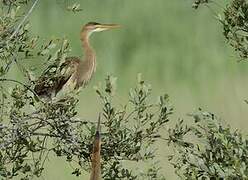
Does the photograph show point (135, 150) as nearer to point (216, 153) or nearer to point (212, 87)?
point (216, 153)

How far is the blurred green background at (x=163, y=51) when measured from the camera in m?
8.12

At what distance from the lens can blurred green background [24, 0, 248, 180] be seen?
8.12m

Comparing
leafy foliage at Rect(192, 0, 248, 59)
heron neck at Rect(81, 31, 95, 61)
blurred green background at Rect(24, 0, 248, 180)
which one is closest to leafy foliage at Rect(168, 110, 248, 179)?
leafy foliage at Rect(192, 0, 248, 59)

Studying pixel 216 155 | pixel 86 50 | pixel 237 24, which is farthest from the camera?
pixel 86 50

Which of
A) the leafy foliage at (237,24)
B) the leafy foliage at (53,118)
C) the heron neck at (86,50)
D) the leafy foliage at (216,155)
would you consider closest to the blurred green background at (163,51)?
the heron neck at (86,50)

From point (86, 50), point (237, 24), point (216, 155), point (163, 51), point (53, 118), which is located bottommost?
point (216, 155)

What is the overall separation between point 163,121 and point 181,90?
4.92 m

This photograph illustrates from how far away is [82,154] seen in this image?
3479 millimetres

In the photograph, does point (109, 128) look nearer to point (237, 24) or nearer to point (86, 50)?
point (237, 24)

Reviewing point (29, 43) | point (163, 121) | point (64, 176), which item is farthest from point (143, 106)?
point (64, 176)

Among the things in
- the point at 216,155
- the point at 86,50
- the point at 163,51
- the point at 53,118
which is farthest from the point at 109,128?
the point at 163,51

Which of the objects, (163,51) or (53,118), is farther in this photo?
(163,51)

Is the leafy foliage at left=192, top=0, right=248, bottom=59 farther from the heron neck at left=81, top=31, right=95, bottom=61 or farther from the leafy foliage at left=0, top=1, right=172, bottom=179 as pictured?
the heron neck at left=81, top=31, right=95, bottom=61

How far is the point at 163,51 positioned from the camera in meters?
9.48
